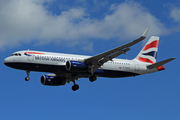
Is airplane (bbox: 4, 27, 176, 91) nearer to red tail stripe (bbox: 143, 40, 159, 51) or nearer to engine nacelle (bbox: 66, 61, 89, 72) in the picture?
engine nacelle (bbox: 66, 61, 89, 72)

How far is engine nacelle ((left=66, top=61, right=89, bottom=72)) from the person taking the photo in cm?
4607

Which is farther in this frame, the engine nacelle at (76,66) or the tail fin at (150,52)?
the tail fin at (150,52)

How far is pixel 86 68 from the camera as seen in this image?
47406mm

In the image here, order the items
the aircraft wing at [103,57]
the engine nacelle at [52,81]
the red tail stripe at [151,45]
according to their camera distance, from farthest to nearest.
→ the red tail stripe at [151,45]
the engine nacelle at [52,81]
the aircraft wing at [103,57]

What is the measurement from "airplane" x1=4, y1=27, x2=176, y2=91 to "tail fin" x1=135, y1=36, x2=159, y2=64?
141cm

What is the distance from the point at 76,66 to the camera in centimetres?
4638

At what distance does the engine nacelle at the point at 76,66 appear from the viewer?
151 feet

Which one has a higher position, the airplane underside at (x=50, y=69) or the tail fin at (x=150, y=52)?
the tail fin at (x=150, y=52)

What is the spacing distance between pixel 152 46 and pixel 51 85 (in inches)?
779

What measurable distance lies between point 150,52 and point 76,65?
17.4 meters

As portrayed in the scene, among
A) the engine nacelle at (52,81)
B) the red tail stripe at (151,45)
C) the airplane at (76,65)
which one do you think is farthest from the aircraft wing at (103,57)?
the red tail stripe at (151,45)

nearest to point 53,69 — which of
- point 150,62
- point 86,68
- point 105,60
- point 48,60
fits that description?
point 48,60

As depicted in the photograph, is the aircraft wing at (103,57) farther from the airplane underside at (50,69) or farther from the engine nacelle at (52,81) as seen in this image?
the engine nacelle at (52,81)

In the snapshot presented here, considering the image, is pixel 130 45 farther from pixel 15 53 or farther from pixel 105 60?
pixel 15 53
